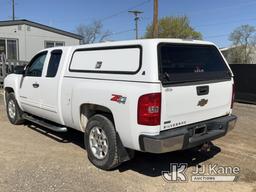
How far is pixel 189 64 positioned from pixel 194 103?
60 centimetres

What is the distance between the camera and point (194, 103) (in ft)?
14.7

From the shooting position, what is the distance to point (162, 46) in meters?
4.32

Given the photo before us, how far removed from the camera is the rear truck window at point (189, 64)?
13.9ft

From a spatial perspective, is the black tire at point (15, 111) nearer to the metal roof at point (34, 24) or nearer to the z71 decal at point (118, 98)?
the z71 decal at point (118, 98)

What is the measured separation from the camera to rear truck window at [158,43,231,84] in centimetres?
422

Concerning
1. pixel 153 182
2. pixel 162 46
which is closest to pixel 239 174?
pixel 153 182

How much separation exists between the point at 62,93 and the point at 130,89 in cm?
178

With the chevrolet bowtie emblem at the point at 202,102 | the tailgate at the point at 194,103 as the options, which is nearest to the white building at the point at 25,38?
the tailgate at the point at 194,103

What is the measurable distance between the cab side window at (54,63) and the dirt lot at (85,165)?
138 cm

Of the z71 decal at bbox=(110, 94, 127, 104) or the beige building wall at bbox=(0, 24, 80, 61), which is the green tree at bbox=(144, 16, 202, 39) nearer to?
the beige building wall at bbox=(0, 24, 80, 61)

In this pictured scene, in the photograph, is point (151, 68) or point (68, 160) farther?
point (68, 160)

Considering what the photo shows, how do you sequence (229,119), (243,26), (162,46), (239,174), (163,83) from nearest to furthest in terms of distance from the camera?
(163,83) → (162,46) → (239,174) → (229,119) → (243,26)

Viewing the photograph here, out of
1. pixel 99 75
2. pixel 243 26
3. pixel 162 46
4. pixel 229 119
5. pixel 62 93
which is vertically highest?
pixel 243 26

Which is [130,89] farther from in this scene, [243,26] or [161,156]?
[243,26]
